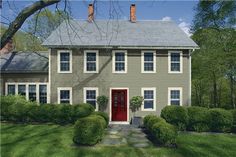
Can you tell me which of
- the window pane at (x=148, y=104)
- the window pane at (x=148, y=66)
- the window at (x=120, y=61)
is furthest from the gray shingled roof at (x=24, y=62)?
the window pane at (x=148, y=104)

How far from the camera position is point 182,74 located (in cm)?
2012

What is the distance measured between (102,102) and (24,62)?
8138mm

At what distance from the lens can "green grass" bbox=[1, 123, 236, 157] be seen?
36.7 feet

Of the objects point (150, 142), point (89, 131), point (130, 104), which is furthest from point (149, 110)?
point (89, 131)

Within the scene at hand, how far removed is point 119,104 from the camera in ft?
65.8

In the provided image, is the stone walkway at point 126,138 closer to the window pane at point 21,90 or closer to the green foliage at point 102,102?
the green foliage at point 102,102

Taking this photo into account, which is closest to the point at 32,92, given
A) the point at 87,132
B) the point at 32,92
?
the point at 32,92

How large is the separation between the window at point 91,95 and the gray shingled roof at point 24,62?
3.89m

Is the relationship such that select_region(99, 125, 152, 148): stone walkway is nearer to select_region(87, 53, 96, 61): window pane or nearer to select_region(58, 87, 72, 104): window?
select_region(58, 87, 72, 104): window

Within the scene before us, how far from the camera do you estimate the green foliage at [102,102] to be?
19.6 metres

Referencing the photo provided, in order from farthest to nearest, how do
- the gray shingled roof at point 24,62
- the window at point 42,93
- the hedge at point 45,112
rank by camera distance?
the gray shingled roof at point 24,62
the window at point 42,93
the hedge at point 45,112

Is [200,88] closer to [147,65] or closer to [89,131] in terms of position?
[147,65]

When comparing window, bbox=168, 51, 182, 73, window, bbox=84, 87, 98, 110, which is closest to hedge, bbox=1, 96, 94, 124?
window, bbox=84, 87, 98, 110

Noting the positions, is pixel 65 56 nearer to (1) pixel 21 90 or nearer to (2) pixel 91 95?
(2) pixel 91 95
